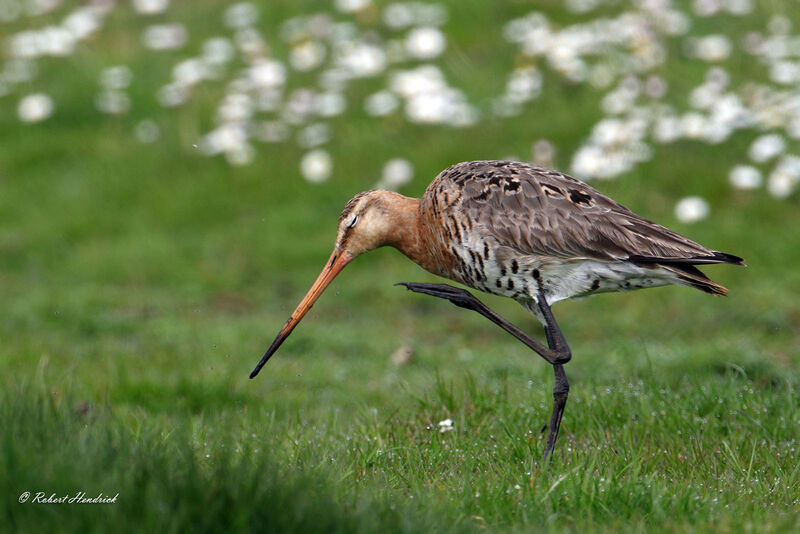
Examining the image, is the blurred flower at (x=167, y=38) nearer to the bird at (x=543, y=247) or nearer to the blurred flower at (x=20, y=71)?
the blurred flower at (x=20, y=71)

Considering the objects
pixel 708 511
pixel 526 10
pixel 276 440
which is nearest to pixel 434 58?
pixel 526 10

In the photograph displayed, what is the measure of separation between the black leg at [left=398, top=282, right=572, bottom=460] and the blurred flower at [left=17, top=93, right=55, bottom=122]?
9193mm

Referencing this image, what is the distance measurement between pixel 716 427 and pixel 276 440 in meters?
2.29

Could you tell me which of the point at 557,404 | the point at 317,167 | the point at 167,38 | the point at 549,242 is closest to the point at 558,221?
the point at 549,242

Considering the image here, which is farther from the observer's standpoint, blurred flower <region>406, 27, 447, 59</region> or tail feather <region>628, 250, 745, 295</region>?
blurred flower <region>406, 27, 447, 59</region>

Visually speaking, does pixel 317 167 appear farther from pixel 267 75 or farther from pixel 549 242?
pixel 549 242

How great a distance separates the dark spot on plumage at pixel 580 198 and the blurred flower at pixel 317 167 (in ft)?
20.1

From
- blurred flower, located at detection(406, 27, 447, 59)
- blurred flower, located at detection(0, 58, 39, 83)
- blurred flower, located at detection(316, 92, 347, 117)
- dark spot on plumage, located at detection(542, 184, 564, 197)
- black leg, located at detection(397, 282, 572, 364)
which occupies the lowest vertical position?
blurred flower, located at detection(0, 58, 39, 83)

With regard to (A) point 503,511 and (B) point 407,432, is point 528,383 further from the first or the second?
(A) point 503,511

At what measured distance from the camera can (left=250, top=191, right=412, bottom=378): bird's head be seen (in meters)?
5.70

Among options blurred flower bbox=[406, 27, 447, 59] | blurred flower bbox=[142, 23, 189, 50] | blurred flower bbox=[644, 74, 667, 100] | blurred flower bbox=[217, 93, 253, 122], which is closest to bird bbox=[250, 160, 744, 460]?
blurred flower bbox=[644, 74, 667, 100]

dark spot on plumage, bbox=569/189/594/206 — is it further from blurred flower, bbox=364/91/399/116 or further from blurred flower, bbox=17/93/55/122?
blurred flower, bbox=17/93/55/122

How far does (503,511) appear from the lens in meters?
4.15

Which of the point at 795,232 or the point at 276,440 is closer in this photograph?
the point at 276,440
